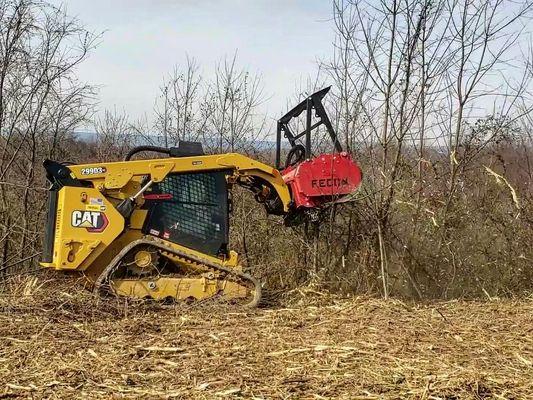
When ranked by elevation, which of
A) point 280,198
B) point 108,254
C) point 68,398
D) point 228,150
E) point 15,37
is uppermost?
point 15,37

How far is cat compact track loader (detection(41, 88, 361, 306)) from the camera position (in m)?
6.65

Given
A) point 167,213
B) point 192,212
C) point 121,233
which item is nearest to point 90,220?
point 121,233

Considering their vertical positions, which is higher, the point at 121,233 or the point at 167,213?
the point at 167,213

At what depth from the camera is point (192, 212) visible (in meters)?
7.12

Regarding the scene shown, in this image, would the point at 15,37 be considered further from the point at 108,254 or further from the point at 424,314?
the point at 424,314

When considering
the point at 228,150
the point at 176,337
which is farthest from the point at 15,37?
the point at 176,337

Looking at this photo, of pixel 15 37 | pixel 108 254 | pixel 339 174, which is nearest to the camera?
pixel 108 254

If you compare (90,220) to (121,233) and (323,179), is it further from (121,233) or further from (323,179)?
(323,179)

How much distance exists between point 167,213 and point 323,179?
71.0 inches

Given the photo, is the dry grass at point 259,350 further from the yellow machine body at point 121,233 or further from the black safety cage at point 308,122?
the black safety cage at point 308,122

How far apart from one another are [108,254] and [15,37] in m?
5.26

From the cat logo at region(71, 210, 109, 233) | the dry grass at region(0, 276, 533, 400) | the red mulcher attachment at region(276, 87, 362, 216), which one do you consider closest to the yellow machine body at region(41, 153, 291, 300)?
the cat logo at region(71, 210, 109, 233)

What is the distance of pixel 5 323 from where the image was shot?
5406 millimetres

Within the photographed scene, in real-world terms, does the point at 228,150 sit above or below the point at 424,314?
above
